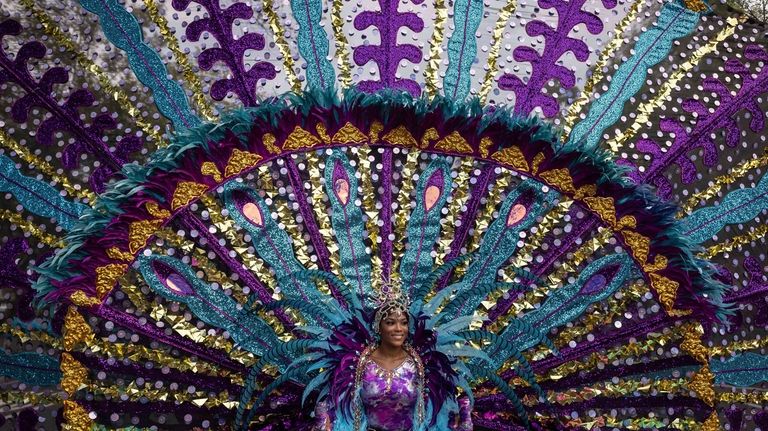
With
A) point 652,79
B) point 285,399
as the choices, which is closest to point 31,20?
point 285,399

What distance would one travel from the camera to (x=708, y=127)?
4062mm

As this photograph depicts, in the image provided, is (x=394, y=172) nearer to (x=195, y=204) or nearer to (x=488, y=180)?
(x=488, y=180)

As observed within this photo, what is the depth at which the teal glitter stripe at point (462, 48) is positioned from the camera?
378 cm

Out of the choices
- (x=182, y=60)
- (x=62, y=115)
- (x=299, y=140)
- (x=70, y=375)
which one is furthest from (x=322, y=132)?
(x=70, y=375)

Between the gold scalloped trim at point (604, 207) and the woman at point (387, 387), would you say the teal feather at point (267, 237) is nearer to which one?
the woman at point (387, 387)

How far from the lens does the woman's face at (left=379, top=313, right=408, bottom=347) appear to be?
327cm

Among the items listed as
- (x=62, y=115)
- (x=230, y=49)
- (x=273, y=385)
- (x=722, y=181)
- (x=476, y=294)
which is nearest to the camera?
(x=273, y=385)

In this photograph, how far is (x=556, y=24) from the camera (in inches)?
158

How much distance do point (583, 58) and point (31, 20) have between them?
225 centimetres

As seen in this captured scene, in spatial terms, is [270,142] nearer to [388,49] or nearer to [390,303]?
[388,49]

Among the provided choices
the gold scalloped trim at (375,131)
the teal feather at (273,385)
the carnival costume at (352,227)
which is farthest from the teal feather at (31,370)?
the gold scalloped trim at (375,131)

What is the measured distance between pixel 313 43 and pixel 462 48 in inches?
23.5

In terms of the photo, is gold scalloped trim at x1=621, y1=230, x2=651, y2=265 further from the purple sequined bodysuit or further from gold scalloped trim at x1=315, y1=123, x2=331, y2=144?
gold scalloped trim at x1=315, y1=123, x2=331, y2=144

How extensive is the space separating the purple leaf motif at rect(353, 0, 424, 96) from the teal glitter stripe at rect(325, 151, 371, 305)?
365 mm
